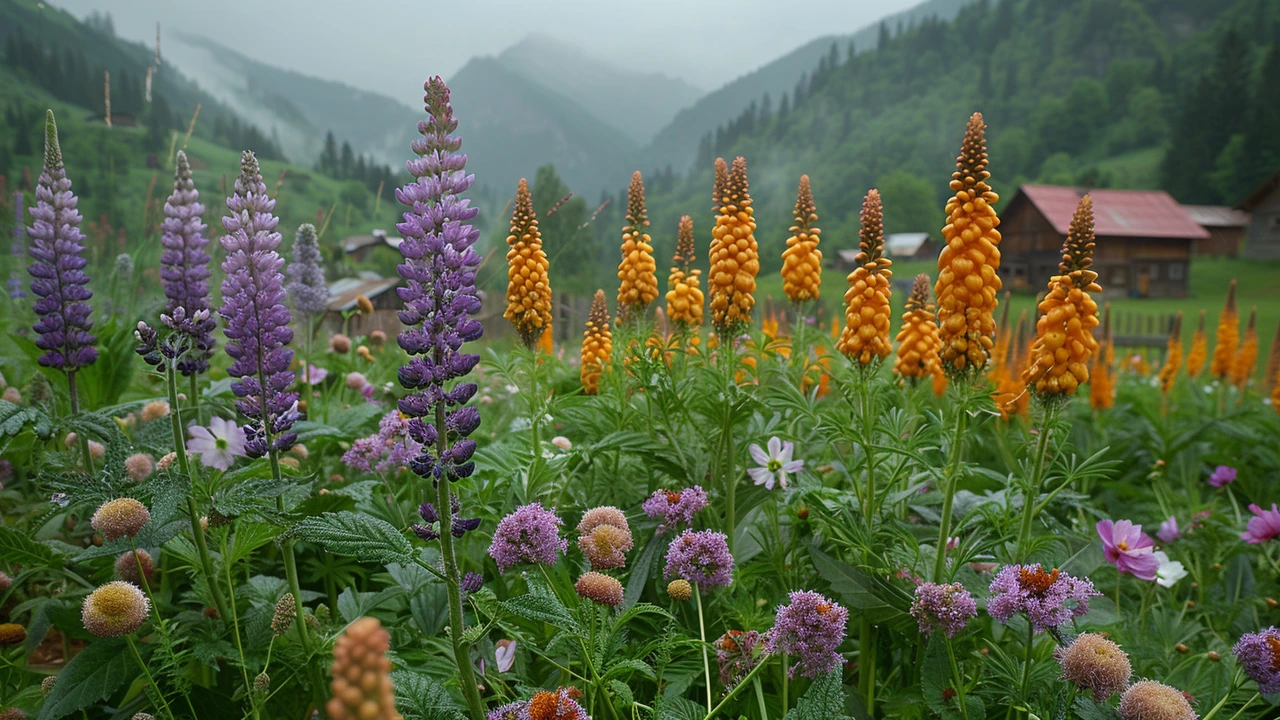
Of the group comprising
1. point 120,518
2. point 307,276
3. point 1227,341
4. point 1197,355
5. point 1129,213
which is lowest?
point 1197,355

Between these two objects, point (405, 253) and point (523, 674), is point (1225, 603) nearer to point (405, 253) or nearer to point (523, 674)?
point (523, 674)

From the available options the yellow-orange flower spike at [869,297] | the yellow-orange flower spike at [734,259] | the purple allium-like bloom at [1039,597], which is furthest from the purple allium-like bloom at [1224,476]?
the yellow-orange flower spike at [734,259]

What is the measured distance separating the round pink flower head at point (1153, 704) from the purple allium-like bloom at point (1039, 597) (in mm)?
175

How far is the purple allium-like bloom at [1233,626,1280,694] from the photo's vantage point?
141 centimetres

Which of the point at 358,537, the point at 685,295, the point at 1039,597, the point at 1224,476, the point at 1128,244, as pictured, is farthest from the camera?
the point at 1128,244

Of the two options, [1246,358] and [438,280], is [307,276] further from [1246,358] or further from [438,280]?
[1246,358]

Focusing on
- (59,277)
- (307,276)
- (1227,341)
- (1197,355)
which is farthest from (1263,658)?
(1197,355)

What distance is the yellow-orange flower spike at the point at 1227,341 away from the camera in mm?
5926

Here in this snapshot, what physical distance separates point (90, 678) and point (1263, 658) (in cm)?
272

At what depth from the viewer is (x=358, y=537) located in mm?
Answer: 1175

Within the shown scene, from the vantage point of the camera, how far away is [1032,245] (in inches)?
777

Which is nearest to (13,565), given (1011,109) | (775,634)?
(775,634)

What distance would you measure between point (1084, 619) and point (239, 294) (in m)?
2.63

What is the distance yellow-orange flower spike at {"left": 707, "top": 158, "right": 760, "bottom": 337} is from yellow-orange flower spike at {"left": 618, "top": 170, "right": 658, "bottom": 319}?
19.6 inches
